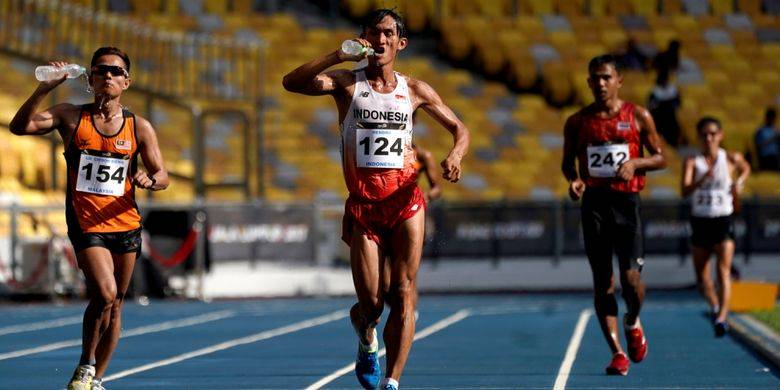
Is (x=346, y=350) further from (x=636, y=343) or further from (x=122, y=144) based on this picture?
(x=122, y=144)

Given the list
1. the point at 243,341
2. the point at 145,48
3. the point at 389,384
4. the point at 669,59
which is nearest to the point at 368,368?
the point at 389,384

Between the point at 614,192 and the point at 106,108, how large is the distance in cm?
399

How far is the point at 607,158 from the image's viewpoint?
11648 mm

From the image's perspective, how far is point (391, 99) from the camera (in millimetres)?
9117

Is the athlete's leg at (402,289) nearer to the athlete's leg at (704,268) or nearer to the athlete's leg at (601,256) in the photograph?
the athlete's leg at (601,256)

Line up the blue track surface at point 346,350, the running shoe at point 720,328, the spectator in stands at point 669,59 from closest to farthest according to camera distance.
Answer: the blue track surface at point 346,350, the running shoe at point 720,328, the spectator in stands at point 669,59

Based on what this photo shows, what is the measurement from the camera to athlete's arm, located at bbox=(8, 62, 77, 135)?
894 centimetres

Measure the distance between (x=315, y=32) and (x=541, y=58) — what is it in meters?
4.38

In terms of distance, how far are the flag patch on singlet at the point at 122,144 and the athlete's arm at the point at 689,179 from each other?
27.2 ft

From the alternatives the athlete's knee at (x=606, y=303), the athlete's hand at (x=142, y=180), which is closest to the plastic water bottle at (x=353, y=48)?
the athlete's hand at (x=142, y=180)

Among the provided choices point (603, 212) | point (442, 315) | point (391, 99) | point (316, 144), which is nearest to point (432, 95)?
point (391, 99)

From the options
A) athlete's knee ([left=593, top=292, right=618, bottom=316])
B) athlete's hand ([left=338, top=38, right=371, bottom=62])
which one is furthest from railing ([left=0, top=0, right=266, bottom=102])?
athlete's hand ([left=338, top=38, right=371, bottom=62])

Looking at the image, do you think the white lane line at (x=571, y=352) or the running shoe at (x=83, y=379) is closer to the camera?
the running shoe at (x=83, y=379)

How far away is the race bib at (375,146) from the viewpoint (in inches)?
357
